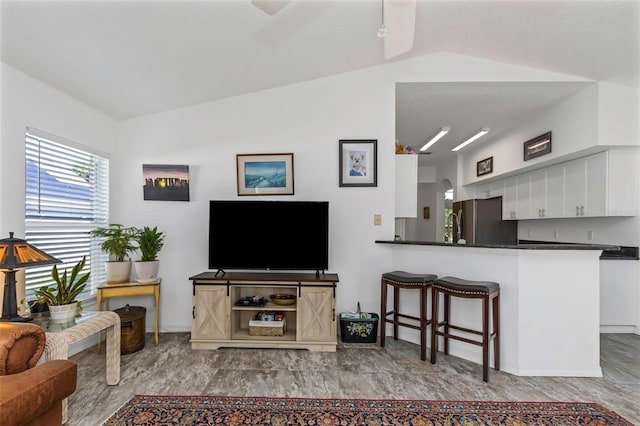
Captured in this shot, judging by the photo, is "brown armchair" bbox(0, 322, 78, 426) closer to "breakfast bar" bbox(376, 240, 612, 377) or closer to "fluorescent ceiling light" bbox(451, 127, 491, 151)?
"breakfast bar" bbox(376, 240, 612, 377)

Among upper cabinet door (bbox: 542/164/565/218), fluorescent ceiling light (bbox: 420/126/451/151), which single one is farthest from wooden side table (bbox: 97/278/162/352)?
upper cabinet door (bbox: 542/164/565/218)

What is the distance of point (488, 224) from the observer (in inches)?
231

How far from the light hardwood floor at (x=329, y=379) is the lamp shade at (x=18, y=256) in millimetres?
999

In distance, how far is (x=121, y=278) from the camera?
3156mm

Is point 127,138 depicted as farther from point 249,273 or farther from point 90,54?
point 249,273

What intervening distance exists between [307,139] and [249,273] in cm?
162

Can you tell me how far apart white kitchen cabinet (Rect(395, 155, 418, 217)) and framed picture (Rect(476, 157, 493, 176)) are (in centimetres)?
257

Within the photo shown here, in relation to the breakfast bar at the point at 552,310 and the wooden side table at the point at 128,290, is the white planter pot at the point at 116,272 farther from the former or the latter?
the breakfast bar at the point at 552,310

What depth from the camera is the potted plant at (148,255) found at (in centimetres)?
318

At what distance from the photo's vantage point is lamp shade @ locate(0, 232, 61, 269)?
1948mm

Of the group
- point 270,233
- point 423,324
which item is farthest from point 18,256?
point 423,324

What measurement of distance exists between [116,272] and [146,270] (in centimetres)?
27

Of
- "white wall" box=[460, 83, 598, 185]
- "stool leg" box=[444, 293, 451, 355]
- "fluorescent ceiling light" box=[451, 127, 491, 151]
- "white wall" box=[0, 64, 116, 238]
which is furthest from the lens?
"fluorescent ceiling light" box=[451, 127, 491, 151]

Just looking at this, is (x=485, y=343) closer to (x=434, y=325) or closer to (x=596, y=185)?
(x=434, y=325)
